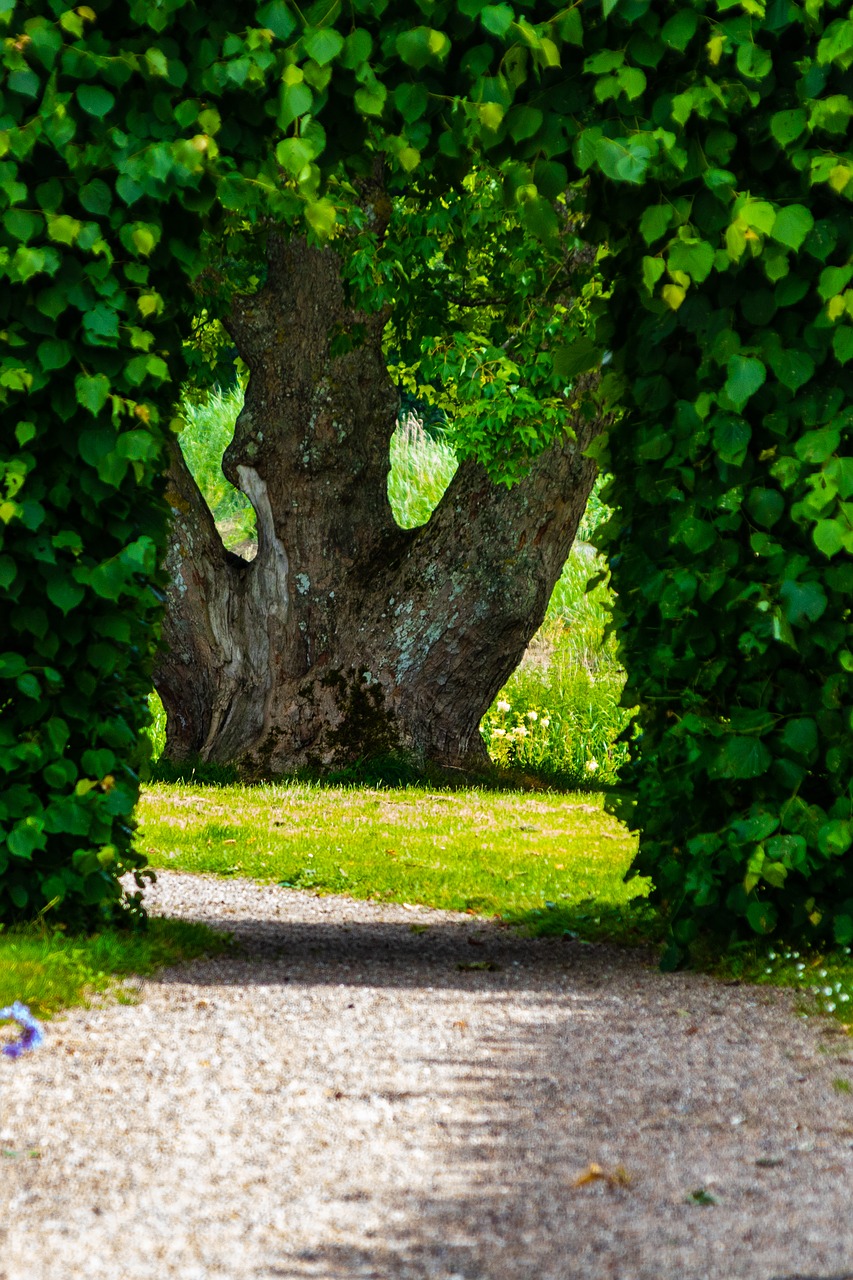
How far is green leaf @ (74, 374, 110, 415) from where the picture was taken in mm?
4613

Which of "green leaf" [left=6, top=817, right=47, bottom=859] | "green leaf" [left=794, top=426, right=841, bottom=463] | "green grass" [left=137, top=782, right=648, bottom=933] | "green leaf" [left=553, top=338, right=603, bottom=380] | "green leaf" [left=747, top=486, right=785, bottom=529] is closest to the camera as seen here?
"green leaf" [left=794, top=426, right=841, bottom=463]

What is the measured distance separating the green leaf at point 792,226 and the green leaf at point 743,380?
392 millimetres

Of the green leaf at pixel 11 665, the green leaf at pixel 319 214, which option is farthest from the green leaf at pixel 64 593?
Result: the green leaf at pixel 319 214

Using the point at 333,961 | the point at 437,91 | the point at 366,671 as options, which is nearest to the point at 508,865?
the point at 333,961

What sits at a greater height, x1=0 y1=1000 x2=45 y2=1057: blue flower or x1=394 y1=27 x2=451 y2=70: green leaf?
x1=394 y1=27 x2=451 y2=70: green leaf

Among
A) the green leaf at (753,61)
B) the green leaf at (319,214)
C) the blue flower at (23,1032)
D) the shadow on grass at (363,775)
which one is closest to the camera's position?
the blue flower at (23,1032)

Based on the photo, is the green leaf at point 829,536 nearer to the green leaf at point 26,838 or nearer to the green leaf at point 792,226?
the green leaf at point 792,226

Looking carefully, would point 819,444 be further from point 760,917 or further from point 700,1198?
point 700,1198

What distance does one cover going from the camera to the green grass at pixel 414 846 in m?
7.27

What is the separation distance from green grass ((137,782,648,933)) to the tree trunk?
919 mm

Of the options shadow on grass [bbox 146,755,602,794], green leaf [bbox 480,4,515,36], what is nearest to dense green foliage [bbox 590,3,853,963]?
green leaf [bbox 480,4,515,36]

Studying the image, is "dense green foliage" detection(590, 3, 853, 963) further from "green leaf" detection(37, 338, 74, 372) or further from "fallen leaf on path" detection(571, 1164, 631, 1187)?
"green leaf" detection(37, 338, 74, 372)

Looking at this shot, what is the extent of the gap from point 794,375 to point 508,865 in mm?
4227

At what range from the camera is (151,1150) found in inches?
129
